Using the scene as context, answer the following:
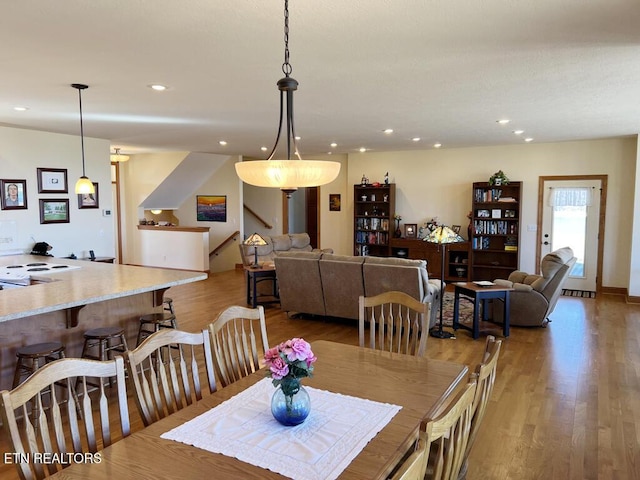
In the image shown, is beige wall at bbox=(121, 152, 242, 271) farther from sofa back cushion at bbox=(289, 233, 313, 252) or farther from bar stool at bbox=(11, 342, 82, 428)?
bar stool at bbox=(11, 342, 82, 428)

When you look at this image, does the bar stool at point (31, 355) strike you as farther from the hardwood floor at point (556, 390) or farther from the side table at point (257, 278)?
the side table at point (257, 278)

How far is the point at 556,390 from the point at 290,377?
10.2ft

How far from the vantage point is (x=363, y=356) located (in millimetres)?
2506

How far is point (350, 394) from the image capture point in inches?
79.2

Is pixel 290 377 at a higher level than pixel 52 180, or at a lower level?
lower

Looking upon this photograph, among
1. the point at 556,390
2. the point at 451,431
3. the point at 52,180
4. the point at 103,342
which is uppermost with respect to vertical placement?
the point at 52,180

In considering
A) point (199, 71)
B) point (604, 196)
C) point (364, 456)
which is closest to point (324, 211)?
point (604, 196)

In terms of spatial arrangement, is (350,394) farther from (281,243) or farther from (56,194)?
(281,243)

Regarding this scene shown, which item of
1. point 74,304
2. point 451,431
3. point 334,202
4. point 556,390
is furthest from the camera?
point 334,202

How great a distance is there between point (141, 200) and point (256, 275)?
4.88 meters

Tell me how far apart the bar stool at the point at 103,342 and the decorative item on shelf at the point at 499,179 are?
6739 millimetres

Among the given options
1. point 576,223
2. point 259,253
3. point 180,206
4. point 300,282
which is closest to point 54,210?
point 259,253

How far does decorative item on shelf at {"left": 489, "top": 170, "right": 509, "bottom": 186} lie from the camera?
26.8 feet

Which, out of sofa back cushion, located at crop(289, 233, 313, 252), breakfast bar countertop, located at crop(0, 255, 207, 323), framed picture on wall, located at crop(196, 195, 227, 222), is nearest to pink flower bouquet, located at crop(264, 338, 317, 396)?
breakfast bar countertop, located at crop(0, 255, 207, 323)
